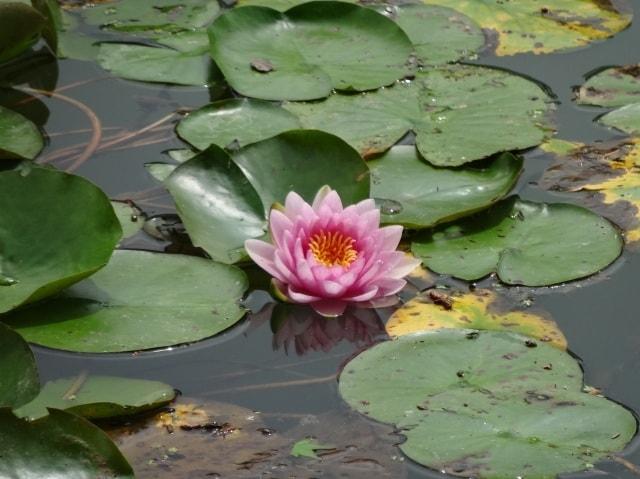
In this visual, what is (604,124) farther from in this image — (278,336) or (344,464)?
(344,464)

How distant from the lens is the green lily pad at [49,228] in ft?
8.54

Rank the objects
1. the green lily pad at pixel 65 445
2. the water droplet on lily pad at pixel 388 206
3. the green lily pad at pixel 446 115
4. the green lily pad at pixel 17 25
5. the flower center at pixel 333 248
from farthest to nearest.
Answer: the green lily pad at pixel 17 25, the green lily pad at pixel 446 115, the water droplet on lily pad at pixel 388 206, the flower center at pixel 333 248, the green lily pad at pixel 65 445

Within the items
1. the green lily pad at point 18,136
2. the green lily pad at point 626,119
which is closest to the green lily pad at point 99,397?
the green lily pad at point 18,136

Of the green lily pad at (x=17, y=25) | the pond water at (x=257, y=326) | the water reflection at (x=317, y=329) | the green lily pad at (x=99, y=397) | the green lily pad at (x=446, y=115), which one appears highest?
the green lily pad at (x=17, y=25)

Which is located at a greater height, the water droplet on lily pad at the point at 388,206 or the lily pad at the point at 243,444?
the water droplet on lily pad at the point at 388,206

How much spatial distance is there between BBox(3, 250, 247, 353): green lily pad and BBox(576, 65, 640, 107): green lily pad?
53.6 inches

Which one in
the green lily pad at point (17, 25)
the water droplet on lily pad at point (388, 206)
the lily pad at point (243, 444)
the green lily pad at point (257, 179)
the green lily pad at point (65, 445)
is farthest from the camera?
the green lily pad at point (17, 25)

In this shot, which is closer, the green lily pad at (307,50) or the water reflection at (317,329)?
the water reflection at (317,329)

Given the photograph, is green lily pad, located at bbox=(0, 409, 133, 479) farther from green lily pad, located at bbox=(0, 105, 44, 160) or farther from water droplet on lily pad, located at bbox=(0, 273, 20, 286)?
green lily pad, located at bbox=(0, 105, 44, 160)

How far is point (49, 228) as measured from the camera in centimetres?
265

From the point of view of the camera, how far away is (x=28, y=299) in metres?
2.53

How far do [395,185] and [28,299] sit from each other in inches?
38.4

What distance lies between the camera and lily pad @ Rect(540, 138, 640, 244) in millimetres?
3041

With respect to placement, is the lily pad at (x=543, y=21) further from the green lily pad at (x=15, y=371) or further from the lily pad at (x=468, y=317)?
the green lily pad at (x=15, y=371)
